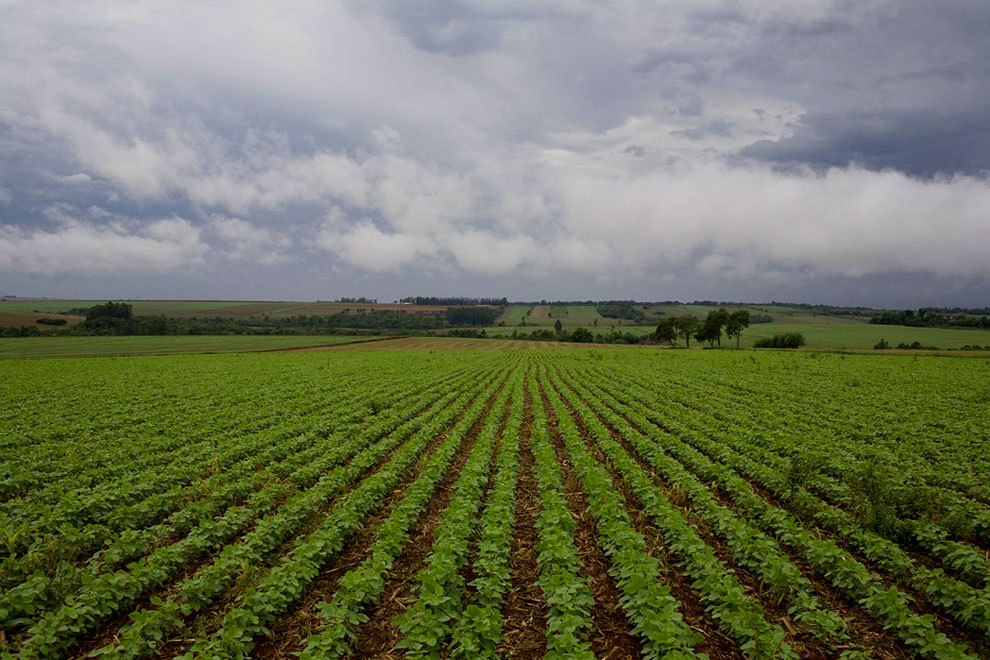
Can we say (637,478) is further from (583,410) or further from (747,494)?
(583,410)

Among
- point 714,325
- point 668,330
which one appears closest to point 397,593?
point 714,325

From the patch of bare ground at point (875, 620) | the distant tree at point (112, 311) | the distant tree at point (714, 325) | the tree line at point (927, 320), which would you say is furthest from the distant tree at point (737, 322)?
the distant tree at point (112, 311)

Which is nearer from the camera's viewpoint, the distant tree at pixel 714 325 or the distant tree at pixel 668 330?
the distant tree at pixel 714 325

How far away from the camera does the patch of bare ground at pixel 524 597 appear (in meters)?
5.95

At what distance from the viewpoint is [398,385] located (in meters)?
30.2

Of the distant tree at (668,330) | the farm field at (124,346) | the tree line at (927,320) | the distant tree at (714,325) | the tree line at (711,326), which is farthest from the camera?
the tree line at (927,320)

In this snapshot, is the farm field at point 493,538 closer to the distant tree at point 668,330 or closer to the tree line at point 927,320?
the distant tree at point 668,330

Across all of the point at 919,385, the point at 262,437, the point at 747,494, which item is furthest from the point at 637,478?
the point at 919,385

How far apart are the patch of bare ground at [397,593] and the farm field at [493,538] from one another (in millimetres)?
41

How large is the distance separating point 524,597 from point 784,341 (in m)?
106

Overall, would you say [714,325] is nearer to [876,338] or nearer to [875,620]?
[876,338]

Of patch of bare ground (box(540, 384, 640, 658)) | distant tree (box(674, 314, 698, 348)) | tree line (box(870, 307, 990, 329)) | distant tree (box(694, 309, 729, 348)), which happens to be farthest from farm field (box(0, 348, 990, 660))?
tree line (box(870, 307, 990, 329))

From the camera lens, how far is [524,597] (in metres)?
7.03

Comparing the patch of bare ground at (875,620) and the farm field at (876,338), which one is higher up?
the farm field at (876,338)
